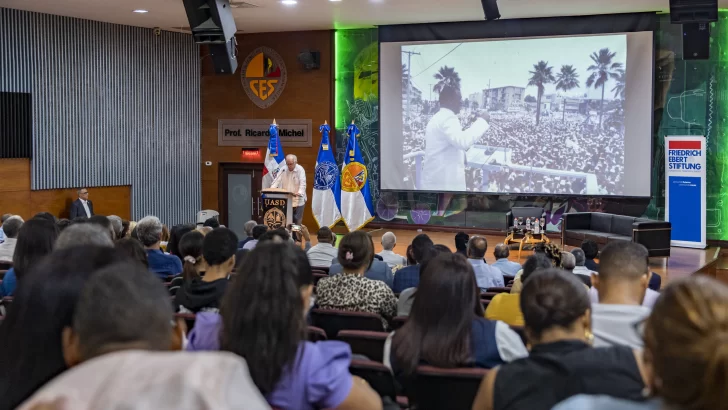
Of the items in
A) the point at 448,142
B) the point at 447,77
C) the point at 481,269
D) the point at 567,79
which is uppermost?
the point at 447,77

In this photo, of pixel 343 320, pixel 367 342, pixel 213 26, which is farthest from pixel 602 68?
pixel 367 342

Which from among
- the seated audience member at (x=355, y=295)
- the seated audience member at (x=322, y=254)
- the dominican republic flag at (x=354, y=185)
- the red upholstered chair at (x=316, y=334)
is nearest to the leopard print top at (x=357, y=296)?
the seated audience member at (x=355, y=295)

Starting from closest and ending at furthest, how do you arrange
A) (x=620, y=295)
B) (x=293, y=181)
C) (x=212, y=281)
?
1. (x=620, y=295)
2. (x=212, y=281)
3. (x=293, y=181)

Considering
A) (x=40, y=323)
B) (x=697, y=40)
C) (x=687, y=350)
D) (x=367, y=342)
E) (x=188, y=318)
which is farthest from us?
(x=697, y=40)

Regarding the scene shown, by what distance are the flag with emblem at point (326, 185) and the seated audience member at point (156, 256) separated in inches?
305

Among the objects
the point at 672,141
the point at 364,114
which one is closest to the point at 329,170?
the point at 364,114

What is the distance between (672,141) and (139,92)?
353 inches

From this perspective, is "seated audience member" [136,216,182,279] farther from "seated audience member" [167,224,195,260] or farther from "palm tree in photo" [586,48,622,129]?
"palm tree in photo" [586,48,622,129]

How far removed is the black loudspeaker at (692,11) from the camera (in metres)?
8.09

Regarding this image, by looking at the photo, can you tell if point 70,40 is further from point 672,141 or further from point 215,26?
point 672,141

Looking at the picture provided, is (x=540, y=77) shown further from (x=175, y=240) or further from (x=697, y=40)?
(x=175, y=240)

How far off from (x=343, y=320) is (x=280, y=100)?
11.0m

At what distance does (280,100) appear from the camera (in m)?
14.7

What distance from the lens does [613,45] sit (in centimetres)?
1247
